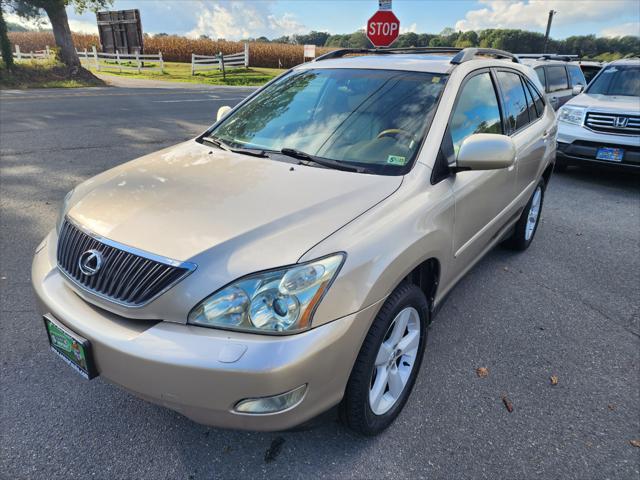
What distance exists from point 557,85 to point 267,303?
32.9 ft

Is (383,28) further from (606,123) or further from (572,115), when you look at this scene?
(606,123)

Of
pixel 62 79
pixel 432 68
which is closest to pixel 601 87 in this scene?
pixel 432 68

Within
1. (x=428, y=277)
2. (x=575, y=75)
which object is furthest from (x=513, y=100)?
(x=575, y=75)

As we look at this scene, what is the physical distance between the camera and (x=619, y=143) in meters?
6.46

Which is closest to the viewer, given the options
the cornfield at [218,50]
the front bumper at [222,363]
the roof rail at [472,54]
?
the front bumper at [222,363]

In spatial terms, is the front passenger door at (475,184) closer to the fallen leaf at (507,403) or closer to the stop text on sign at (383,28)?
the fallen leaf at (507,403)

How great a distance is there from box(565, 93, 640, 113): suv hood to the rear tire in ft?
10.4

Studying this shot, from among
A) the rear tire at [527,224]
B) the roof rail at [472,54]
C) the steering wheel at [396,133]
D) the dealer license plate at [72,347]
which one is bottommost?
the rear tire at [527,224]

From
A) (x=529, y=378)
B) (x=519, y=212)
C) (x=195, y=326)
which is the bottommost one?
(x=529, y=378)

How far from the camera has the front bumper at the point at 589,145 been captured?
638 cm

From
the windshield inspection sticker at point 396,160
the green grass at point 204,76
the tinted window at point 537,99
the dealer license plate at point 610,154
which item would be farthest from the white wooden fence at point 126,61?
the windshield inspection sticker at point 396,160

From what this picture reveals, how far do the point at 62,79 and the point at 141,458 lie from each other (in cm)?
2057

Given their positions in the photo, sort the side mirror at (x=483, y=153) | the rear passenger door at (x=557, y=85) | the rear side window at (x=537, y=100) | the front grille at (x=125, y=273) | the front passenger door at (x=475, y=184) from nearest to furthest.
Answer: the front grille at (x=125, y=273)
the side mirror at (x=483, y=153)
the front passenger door at (x=475, y=184)
the rear side window at (x=537, y=100)
the rear passenger door at (x=557, y=85)

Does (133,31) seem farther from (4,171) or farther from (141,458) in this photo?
(141,458)
